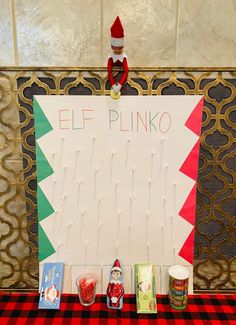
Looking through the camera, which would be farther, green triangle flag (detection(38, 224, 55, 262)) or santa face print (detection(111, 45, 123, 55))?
green triangle flag (detection(38, 224, 55, 262))

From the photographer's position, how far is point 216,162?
885 millimetres

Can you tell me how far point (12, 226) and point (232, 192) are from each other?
0.64 m

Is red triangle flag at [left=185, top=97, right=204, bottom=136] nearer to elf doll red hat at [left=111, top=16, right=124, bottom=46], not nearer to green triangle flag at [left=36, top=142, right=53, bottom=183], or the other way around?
elf doll red hat at [left=111, top=16, right=124, bottom=46]

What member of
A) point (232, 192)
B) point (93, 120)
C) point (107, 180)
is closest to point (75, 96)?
point (93, 120)

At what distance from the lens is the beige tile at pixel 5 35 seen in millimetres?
792

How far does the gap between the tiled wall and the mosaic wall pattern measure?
0.11 feet

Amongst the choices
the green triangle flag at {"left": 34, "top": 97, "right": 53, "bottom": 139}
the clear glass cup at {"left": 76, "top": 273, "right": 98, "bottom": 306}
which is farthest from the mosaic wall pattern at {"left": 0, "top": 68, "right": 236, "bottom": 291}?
the clear glass cup at {"left": 76, "top": 273, "right": 98, "bottom": 306}

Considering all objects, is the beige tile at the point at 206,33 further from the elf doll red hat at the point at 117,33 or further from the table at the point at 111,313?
the table at the point at 111,313

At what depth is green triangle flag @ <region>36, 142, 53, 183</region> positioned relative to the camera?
2.82 feet

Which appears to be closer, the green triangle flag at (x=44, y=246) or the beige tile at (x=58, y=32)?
the beige tile at (x=58, y=32)

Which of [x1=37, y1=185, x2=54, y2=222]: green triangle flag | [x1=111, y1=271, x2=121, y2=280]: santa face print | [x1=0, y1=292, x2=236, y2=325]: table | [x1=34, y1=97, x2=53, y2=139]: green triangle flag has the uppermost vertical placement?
[x1=34, y1=97, x2=53, y2=139]: green triangle flag

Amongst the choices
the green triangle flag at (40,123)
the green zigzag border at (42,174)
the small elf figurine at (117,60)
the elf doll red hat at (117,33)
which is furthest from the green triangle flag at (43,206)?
the elf doll red hat at (117,33)

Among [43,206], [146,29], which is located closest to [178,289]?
[43,206]

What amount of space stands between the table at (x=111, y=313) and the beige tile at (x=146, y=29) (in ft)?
2.18
